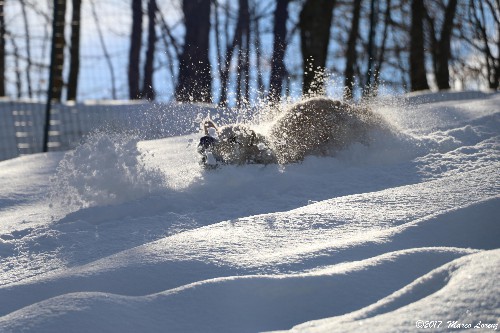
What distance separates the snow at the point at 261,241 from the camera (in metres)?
1.88

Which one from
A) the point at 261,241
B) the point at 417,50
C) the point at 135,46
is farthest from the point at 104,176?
the point at 417,50

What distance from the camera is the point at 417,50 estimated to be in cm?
1334

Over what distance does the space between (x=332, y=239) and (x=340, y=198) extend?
0.61m

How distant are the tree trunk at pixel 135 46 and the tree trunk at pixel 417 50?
202 inches

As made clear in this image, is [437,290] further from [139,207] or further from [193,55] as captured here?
[193,55]

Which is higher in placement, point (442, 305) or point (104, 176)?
point (104, 176)

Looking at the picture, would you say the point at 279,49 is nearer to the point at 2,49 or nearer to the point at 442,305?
the point at 2,49

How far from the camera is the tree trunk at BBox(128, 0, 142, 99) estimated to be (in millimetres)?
12867

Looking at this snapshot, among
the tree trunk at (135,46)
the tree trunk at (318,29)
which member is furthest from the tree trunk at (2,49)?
the tree trunk at (318,29)

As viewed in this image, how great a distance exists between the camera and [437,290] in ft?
5.81

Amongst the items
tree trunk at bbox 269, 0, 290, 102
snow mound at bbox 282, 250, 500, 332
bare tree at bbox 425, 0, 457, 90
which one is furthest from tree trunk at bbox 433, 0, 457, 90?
snow mound at bbox 282, 250, 500, 332

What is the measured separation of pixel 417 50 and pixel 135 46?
5.33m

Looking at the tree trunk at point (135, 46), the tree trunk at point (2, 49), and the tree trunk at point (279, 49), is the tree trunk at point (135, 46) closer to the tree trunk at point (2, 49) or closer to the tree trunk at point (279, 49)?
the tree trunk at point (2, 49)

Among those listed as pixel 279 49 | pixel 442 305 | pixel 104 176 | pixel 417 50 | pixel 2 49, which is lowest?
pixel 442 305
